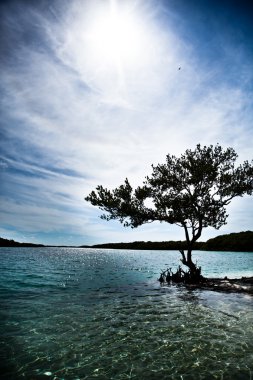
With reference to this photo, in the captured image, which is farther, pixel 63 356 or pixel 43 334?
pixel 43 334

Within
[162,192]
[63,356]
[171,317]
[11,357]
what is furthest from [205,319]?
[162,192]

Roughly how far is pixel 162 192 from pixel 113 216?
24.8ft

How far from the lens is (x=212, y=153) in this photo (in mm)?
31484

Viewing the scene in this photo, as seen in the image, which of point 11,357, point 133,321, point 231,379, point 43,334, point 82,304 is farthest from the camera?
point 82,304

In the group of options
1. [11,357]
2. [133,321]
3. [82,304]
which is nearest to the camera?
[11,357]

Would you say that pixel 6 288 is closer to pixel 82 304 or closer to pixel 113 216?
pixel 82 304

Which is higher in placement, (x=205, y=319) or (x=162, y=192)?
(x=162, y=192)

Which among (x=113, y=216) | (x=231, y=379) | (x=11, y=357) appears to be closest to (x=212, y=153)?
(x=113, y=216)

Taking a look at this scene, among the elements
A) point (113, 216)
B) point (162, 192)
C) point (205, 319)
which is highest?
point (162, 192)

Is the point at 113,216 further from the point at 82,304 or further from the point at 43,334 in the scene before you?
the point at 43,334

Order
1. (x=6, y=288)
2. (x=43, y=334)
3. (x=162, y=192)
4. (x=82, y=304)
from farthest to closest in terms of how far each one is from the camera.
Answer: (x=162, y=192) < (x=6, y=288) < (x=82, y=304) < (x=43, y=334)

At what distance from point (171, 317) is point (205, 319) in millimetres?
1992

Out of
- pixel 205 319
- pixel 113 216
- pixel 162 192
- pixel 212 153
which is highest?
pixel 212 153

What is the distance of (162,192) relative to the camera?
3331cm
